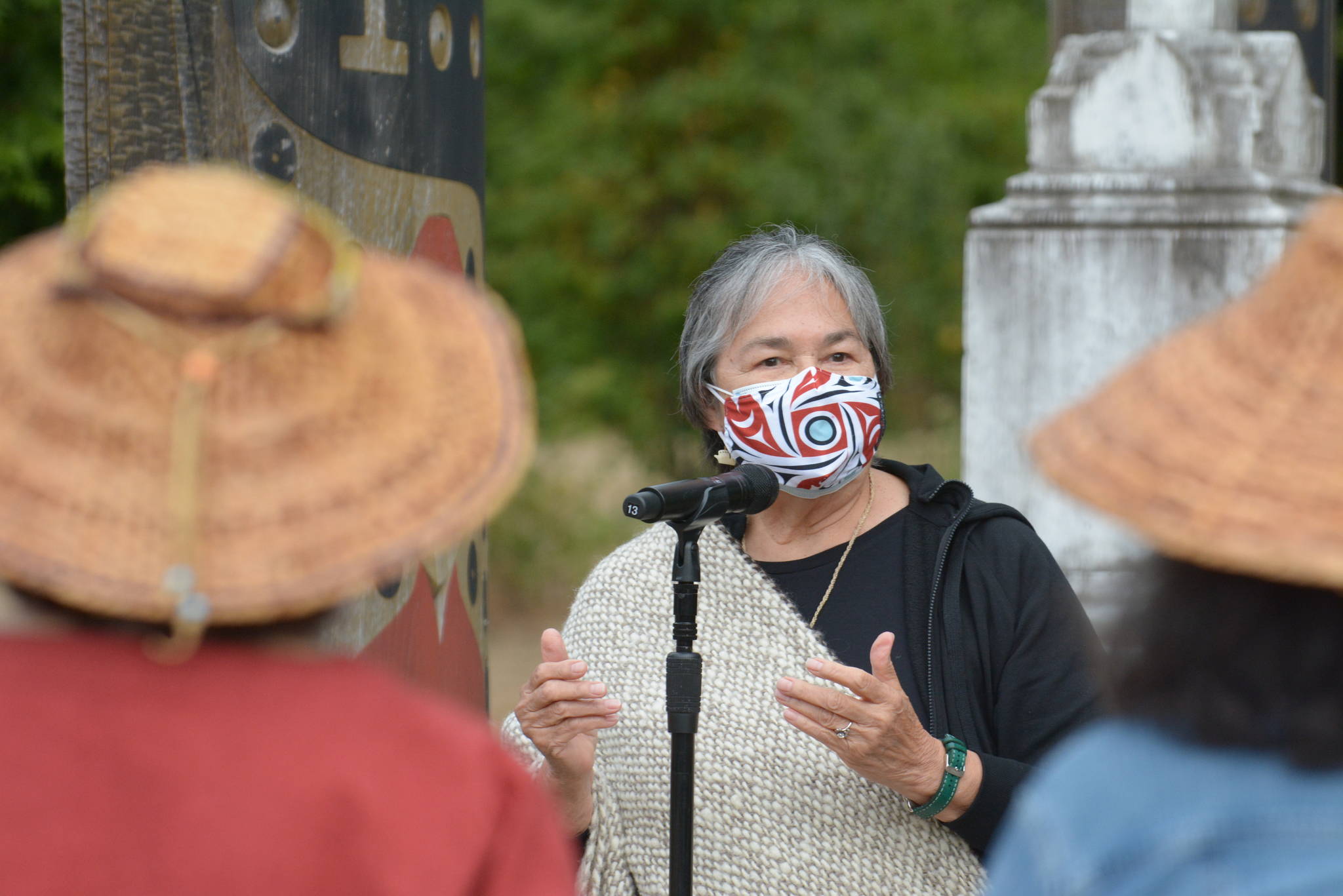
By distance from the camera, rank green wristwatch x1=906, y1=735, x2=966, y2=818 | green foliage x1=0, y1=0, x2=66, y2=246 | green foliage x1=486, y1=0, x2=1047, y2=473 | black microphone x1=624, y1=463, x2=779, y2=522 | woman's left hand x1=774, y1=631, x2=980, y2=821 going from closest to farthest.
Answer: black microphone x1=624, y1=463, x2=779, y2=522, woman's left hand x1=774, y1=631, x2=980, y2=821, green wristwatch x1=906, y1=735, x2=966, y2=818, green foliage x1=0, y1=0, x2=66, y2=246, green foliage x1=486, y1=0, x2=1047, y2=473

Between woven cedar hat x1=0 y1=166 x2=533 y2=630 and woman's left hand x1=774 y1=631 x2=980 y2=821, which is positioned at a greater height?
woven cedar hat x1=0 y1=166 x2=533 y2=630

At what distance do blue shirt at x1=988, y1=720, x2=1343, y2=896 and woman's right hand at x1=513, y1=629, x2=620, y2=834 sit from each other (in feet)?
4.13

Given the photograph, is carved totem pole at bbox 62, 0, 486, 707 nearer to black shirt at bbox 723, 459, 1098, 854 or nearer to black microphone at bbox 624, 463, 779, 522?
black microphone at bbox 624, 463, 779, 522

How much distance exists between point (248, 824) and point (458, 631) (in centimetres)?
208

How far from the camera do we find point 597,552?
952 cm

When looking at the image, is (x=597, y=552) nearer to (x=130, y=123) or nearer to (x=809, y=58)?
(x=809, y=58)

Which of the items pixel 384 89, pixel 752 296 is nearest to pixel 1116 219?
pixel 752 296

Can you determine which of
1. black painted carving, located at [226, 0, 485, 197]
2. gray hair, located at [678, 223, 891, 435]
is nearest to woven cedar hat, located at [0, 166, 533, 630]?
black painted carving, located at [226, 0, 485, 197]

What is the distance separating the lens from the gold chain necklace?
2713mm

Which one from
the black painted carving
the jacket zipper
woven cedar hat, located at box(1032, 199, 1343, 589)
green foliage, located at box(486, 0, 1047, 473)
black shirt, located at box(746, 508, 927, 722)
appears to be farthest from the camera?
green foliage, located at box(486, 0, 1047, 473)

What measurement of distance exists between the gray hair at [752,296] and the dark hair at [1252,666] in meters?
1.65

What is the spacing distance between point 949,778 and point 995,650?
0.26 m

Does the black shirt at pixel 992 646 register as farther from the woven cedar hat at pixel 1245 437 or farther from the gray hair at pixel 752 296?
the woven cedar hat at pixel 1245 437

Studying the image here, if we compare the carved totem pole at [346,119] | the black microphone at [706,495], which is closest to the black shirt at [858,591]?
the black microphone at [706,495]
